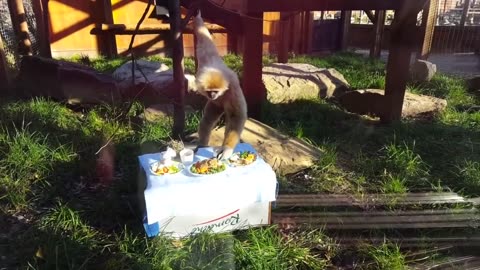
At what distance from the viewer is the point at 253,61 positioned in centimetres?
480

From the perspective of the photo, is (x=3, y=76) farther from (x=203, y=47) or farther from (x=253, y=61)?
(x=203, y=47)

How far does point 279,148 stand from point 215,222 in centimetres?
154

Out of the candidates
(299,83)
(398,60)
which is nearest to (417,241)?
(398,60)

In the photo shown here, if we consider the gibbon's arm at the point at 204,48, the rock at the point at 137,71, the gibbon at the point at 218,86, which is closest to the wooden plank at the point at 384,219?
the gibbon at the point at 218,86

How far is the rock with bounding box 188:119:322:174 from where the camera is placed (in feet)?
12.6

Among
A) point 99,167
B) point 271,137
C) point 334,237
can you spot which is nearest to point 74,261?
point 99,167

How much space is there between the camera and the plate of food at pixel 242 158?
2.75 m

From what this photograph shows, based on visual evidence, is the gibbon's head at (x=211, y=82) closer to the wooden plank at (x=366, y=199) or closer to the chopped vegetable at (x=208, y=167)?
the chopped vegetable at (x=208, y=167)

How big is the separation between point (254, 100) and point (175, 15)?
212 cm

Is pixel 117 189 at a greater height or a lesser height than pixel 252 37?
lesser

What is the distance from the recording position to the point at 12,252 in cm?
278

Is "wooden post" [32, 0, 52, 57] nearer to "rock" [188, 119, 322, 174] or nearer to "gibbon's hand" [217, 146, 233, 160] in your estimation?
"rock" [188, 119, 322, 174]

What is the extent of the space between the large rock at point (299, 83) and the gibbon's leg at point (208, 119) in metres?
2.85

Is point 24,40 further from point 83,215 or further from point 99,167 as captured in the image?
point 83,215
